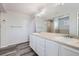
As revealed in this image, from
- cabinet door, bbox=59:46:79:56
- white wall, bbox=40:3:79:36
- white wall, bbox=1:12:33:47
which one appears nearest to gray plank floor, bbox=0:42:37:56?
white wall, bbox=1:12:33:47

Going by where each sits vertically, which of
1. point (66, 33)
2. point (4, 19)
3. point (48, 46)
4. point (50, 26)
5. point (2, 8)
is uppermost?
point (2, 8)

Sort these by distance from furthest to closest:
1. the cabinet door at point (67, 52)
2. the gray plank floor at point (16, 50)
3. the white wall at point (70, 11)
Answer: the gray plank floor at point (16, 50)
the white wall at point (70, 11)
the cabinet door at point (67, 52)

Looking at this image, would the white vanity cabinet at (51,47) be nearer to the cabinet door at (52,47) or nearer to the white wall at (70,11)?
the cabinet door at (52,47)

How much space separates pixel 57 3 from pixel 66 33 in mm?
515

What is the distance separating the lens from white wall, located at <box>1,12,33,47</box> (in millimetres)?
1414

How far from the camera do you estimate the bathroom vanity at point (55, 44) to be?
3.69 feet

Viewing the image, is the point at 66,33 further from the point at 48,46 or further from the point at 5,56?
the point at 5,56

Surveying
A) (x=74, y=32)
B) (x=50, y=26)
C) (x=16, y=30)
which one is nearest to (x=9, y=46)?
(x=16, y=30)

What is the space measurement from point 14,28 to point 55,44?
29.3 inches

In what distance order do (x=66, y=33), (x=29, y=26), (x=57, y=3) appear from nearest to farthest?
(x=57, y=3), (x=66, y=33), (x=29, y=26)

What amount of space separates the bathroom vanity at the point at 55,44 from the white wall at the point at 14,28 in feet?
0.76

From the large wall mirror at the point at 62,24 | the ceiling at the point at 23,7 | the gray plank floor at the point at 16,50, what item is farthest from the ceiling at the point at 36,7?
the gray plank floor at the point at 16,50

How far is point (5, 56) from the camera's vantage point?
1377mm

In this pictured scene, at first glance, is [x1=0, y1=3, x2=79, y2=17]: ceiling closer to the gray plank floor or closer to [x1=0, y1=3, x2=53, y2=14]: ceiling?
[x1=0, y1=3, x2=53, y2=14]: ceiling
